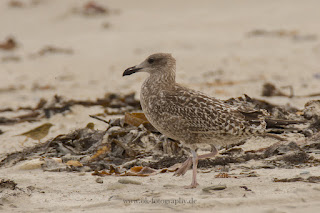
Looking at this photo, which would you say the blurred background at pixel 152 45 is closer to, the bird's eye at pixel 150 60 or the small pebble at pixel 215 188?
the bird's eye at pixel 150 60

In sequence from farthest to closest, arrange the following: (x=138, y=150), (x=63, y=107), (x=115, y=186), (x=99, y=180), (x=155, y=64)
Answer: (x=63, y=107), (x=138, y=150), (x=155, y=64), (x=99, y=180), (x=115, y=186)

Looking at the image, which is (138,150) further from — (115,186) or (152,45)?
(152,45)

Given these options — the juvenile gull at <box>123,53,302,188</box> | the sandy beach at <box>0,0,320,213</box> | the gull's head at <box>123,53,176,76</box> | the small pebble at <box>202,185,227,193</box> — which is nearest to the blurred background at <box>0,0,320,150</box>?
the sandy beach at <box>0,0,320,213</box>

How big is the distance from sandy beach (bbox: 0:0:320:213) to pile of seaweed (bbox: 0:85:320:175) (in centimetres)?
12

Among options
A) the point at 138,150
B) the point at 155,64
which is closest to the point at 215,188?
the point at 138,150

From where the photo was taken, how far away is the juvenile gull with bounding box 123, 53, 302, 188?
17.0ft

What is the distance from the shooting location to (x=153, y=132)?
20.8 ft

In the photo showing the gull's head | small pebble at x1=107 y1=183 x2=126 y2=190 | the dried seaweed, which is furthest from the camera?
the dried seaweed

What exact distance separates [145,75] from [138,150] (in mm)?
5518

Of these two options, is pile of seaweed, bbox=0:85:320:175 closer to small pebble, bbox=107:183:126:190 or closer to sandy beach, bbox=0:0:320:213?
sandy beach, bbox=0:0:320:213

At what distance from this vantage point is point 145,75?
11430 mm

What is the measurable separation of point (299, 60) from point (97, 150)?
7419mm

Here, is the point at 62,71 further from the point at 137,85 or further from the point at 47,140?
the point at 47,140

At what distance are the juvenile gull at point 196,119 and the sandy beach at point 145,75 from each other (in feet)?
1.04
